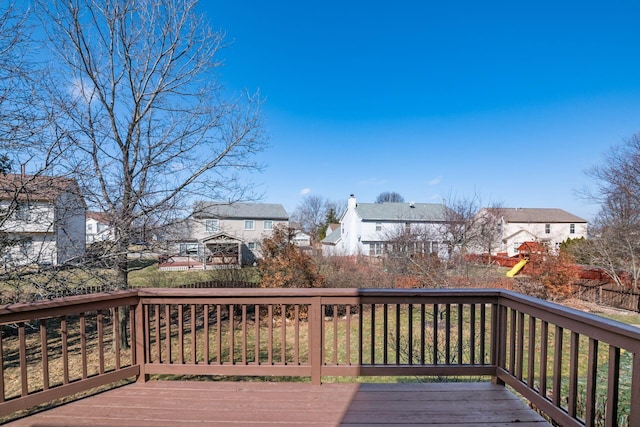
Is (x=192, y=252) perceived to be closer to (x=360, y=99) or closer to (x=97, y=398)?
(x=97, y=398)

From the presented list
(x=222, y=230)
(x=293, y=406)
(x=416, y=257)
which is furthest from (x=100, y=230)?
(x=416, y=257)

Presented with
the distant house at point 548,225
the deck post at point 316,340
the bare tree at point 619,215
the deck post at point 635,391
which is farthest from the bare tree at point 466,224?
the distant house at point 548,225

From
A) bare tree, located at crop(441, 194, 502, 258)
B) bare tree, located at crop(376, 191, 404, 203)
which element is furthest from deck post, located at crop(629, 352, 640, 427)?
bare tree, located at crop(376, 191, 404, 203)

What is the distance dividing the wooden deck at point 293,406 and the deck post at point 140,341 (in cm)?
11

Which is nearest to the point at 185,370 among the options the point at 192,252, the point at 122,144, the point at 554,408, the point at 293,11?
the point at 554,408

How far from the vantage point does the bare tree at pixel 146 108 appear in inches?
231

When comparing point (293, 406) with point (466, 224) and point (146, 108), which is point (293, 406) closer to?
point (146, 108)

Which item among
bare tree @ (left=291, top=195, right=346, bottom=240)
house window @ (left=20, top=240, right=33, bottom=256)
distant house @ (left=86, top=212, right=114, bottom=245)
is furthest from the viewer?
bare tree @ (left=291, top=195, right=346, bottom=240)

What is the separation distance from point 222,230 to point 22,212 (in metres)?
4.25

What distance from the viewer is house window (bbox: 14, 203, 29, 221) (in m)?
3.98

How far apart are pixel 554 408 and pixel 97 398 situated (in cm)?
330

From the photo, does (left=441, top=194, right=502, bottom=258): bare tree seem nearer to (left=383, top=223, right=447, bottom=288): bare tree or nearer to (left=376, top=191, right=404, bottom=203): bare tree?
(left=383, top=223, right=447, bottom=288): bare tree

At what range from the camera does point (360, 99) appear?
10648 millimetres

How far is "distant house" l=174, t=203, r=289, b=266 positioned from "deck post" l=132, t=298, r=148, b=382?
12.6 ft
